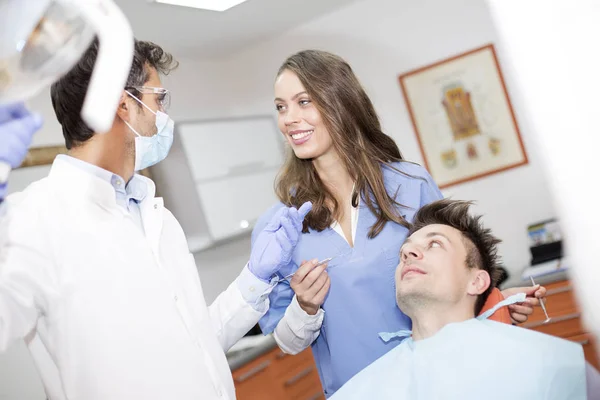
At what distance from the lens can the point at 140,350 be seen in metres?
A: 1.37

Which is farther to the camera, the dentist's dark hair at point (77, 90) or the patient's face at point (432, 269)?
the patient's face at point (432, 269)

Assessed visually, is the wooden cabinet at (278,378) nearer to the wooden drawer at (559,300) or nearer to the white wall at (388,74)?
the white wall at (388,74)

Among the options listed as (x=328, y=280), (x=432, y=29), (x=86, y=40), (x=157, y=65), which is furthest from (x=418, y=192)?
(x=432, y=29)

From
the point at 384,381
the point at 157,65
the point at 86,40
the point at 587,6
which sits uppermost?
the point at 157,65

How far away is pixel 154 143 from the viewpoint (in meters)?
1.62

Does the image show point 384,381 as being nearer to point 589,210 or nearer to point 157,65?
point 157,65

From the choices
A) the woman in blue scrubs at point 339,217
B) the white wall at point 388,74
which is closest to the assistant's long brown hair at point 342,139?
the woman in blue scrubs at point 339,217

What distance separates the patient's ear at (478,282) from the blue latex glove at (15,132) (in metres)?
1.20

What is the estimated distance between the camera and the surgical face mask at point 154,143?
156 centimetres

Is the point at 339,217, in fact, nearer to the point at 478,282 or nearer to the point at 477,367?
the point at 478,282

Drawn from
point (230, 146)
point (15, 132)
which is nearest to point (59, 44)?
point (15, 132)

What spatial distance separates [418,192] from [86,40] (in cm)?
133

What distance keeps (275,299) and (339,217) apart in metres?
0.33

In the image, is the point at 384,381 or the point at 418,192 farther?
the point at 418,192
